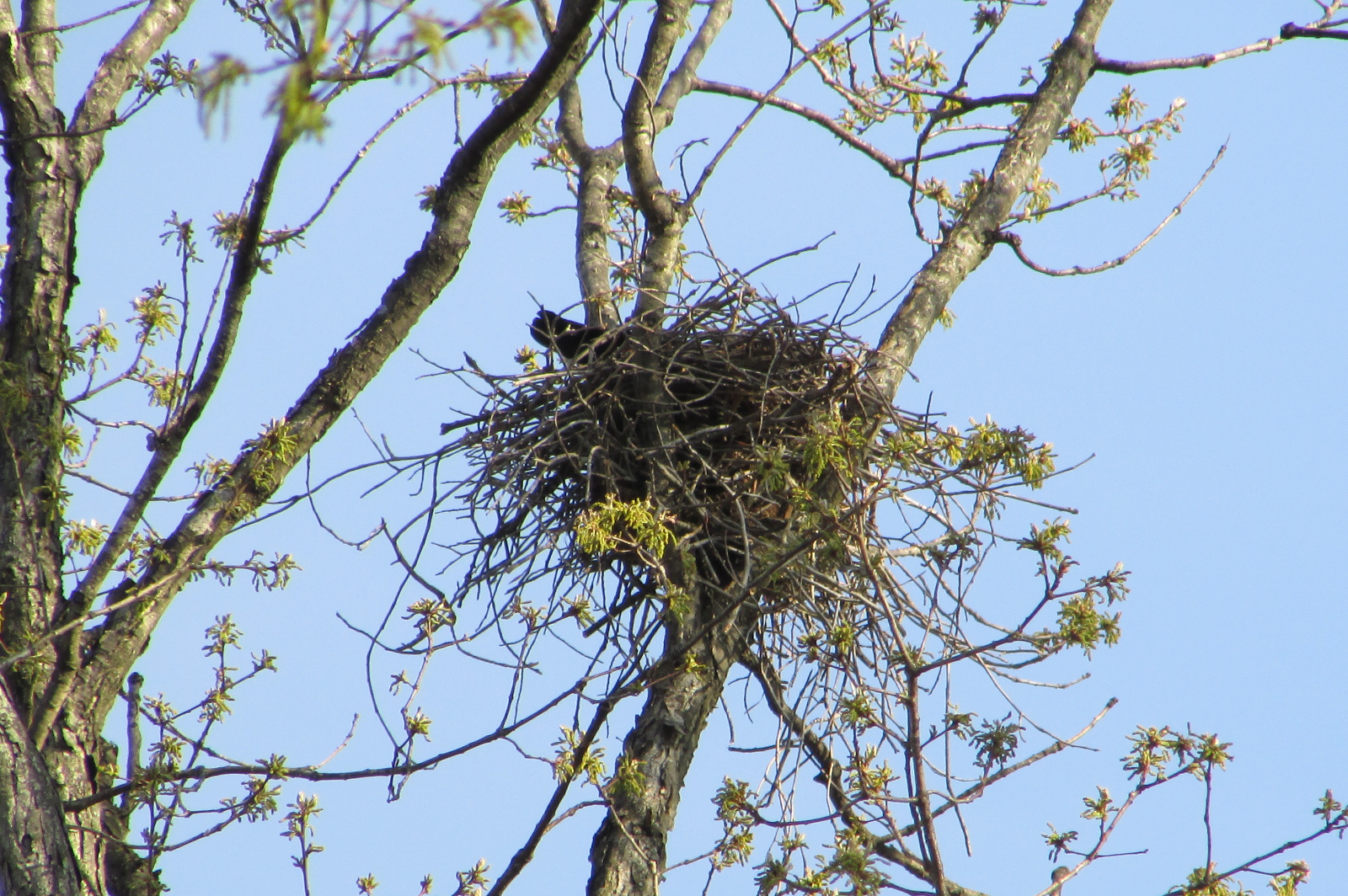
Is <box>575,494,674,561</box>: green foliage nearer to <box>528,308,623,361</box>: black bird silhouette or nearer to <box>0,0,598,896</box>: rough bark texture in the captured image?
<box>528,308,623,361</box>: black bird silhouette

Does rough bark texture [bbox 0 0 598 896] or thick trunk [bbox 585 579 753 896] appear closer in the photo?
thick trunk [bbox 585 579 753 896]

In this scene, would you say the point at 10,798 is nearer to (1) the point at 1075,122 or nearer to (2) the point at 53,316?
(2) the point at 53,316

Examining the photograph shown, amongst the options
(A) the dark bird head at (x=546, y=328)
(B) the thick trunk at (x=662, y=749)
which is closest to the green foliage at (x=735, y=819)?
(B) the thick trunk at (x=662, y=749)

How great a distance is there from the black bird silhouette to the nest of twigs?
28mm

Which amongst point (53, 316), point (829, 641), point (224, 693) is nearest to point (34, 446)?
point (53, 316)

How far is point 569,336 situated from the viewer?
4.29 metres

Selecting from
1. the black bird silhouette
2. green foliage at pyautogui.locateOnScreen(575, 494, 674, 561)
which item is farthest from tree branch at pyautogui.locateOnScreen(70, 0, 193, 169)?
green foliage at pyautogui.locateOnScreen(575, 494, 674, 561)

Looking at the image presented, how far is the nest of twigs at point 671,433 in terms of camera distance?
3469mm

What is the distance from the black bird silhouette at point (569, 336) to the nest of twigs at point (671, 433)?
28 millimetres

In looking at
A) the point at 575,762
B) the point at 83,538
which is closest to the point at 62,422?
the point at 83,538

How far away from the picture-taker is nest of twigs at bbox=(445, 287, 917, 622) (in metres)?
3.47

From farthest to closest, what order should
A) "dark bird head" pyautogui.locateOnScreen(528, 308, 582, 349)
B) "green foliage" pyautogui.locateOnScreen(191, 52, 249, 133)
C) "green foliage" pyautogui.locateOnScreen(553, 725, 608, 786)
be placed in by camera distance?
"dark bird head" pyautogui.locateOnScreen(528, 308, 582, 349) → "green foliage" pyautogui.locateOnScreen(553, 725, 608, 786) → "green foliage" pyautogui.locateOnScreen(191, 52, 249, 133)

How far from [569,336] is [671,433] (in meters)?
0.86

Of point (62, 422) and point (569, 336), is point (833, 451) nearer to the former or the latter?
point (569, 336)
